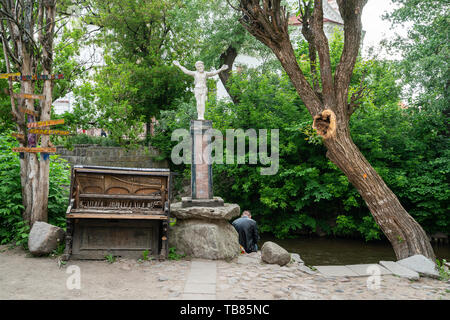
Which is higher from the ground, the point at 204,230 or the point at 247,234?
the point at 204,230

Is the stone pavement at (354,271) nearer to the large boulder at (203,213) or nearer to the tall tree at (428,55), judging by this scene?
the large boulder at (203,213)

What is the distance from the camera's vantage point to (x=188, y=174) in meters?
17.0

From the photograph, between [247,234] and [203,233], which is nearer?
[203,233]

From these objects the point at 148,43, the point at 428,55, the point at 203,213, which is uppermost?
the point at 148,43

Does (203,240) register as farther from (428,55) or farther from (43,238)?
(428,55)

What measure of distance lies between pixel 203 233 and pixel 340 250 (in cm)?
849

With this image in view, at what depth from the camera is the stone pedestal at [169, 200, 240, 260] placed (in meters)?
7.15

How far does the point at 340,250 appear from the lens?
13766 mm

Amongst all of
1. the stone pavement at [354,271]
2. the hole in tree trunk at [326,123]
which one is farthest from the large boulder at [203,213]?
the hole in tree trunk at [326,123]

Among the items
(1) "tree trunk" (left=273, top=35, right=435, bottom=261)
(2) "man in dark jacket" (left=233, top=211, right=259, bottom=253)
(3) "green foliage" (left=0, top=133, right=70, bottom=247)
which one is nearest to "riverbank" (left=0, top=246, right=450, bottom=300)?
(3) "green foliage" (left=0, top=133, right=70, bottom=247)

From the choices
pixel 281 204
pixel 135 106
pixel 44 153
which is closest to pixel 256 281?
pixel 44 153

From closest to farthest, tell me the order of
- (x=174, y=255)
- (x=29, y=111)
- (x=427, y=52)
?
(x=174, y=255) < (x=29, y=111) < (x=427, y=52)

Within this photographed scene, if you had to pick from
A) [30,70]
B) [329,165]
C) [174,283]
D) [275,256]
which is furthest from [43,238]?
[329,165]

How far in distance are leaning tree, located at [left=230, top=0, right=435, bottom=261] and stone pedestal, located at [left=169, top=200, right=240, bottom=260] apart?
274 centimetres
